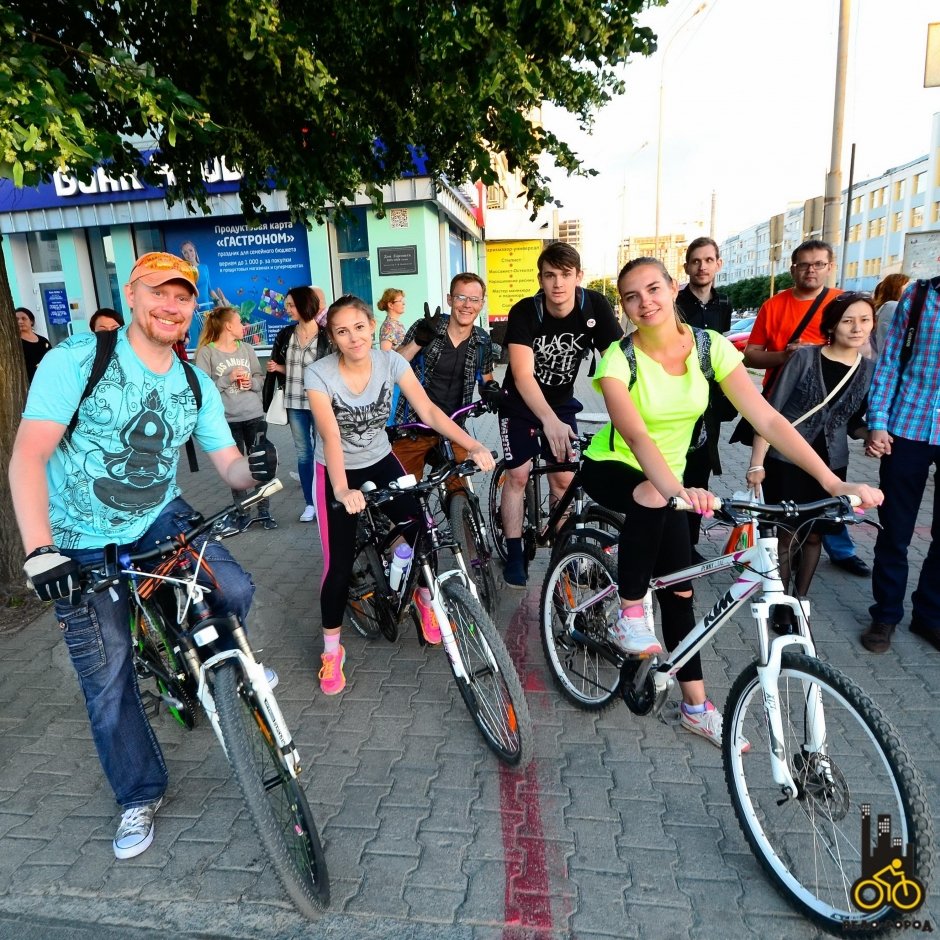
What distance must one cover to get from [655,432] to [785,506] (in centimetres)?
71

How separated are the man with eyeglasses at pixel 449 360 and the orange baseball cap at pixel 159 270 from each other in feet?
7.86

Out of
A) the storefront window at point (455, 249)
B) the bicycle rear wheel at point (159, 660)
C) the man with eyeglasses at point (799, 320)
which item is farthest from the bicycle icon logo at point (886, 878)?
the storefront window at point (455, 249)

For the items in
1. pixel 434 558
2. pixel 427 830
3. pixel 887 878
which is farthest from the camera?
pixel 434 558

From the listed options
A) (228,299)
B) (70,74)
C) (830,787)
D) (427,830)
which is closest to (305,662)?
(427,830)

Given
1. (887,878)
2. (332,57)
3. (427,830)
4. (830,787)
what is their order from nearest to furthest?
(887,878), (830,787), (427,830), (332,57)

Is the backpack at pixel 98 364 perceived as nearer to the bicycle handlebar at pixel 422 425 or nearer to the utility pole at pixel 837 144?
the bicycle handlebar at pixel 422 425

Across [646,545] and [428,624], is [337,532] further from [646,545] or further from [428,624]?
[646,545]

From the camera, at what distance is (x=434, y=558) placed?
321cm

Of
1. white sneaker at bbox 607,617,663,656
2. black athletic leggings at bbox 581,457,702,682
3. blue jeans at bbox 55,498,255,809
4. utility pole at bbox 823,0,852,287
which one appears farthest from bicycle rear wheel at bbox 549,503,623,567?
utility pole at bbox 823,0,852,287

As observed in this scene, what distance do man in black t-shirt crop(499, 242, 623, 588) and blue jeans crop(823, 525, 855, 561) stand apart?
2075 mm

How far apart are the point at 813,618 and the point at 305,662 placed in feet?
10.2

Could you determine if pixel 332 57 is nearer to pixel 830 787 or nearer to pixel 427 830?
pixel 427 830

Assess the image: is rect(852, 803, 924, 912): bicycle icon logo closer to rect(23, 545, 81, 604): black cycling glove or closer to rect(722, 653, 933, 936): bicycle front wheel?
rect(722, 653, 933, 936): bicycle front wheel

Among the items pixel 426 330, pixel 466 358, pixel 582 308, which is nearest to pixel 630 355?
pixel 582 308
